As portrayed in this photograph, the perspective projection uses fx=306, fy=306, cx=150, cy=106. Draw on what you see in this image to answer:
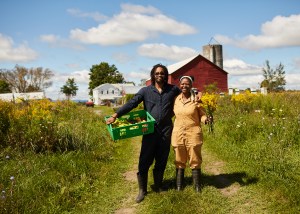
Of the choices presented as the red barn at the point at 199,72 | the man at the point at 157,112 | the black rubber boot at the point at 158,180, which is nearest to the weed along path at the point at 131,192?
A: the man at the point at 157,112

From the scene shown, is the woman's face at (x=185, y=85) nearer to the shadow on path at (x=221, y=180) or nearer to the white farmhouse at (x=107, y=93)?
the shadow on path at (x=221, y=180)

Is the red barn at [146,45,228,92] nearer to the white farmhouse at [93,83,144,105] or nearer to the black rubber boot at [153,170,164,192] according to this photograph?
the black rubber boot at [153,170,164,192]

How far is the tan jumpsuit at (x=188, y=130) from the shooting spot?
5520 millimetres

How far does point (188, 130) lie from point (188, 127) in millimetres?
55

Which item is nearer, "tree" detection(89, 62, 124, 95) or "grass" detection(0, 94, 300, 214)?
"grass" detection(0, 94, 300, 214)

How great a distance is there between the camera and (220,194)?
556 cm

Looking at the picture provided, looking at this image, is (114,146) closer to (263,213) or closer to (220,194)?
(220,194)

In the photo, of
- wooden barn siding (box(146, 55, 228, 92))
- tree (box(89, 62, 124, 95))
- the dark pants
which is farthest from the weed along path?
tree (box(89, 62, 124, 95))

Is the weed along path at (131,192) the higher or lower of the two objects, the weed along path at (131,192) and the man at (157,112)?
the lower

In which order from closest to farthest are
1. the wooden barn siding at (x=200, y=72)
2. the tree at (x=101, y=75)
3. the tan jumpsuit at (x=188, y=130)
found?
the tan jumpsuit at (x=188, y=130) → the wooden barn siding at (x=200, y=72) → the tree at (x=101, y=75)

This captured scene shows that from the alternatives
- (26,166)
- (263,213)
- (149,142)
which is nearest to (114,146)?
(26,166)

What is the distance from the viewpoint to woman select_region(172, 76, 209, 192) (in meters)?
5.52

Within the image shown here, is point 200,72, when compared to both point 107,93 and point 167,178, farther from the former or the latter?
point 107,93

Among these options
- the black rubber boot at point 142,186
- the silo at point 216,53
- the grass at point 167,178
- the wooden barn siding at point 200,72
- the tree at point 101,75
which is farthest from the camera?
the tree at point 101,75
